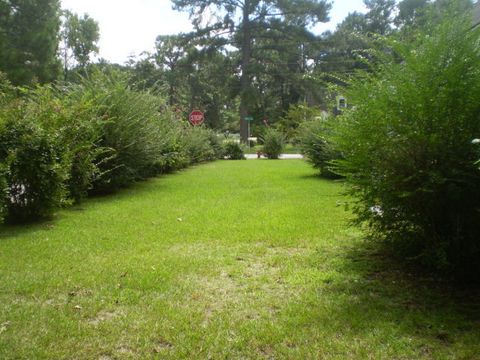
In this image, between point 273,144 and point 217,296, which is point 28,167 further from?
point 273,144

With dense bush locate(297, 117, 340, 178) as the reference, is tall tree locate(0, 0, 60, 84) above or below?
above

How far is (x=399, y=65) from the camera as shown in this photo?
398cm

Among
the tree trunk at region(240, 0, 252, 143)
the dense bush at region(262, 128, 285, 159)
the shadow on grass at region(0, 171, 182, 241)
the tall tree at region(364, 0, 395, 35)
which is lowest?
the shadow on grass at region(0, 171, 182, 241)

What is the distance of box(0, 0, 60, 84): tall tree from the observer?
30700 mm

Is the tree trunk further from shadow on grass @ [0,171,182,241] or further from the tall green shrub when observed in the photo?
the tall green shrub

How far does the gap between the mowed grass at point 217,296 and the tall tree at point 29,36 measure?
29777mm

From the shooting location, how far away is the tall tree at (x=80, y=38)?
48.2 metres

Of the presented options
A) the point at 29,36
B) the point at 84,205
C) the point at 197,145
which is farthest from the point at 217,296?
the point at 29,36

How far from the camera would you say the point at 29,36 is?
31594mm

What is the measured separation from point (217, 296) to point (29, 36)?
34681mm

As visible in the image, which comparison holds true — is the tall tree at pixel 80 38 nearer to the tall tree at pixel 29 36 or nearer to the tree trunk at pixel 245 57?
the tall tree at pixel 29 36

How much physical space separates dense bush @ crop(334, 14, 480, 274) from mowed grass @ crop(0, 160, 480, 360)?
49cm

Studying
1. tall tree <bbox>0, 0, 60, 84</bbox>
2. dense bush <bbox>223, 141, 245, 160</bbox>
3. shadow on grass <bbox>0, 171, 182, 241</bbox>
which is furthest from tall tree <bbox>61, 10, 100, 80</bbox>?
shadow on grass <bbox>0, 171, 182, 241</bbox>

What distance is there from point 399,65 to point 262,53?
3483cm
